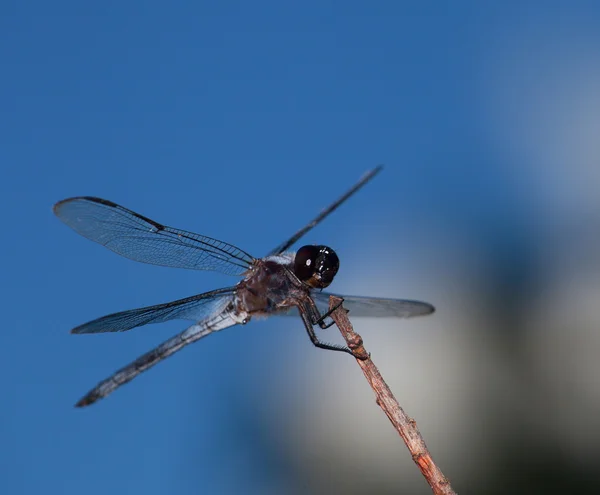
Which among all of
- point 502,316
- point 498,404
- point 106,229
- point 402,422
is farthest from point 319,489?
point 402,422

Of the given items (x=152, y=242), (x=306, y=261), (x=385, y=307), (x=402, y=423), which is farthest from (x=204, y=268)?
(x=402, y=423)

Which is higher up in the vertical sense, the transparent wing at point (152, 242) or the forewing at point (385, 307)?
the transparent wing at point (152, 242)

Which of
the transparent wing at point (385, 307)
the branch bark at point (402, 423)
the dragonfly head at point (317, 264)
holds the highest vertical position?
the dragonfly head at point (317, 264)

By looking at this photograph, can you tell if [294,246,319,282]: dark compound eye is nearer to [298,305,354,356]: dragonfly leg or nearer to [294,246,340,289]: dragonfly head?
[294,246,340,289]: dragonfly head

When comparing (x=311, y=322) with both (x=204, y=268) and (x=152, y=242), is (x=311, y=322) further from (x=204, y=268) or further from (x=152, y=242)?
(x=152, y=242)

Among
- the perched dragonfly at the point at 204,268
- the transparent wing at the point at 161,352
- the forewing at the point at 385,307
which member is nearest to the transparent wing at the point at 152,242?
the perched dragonfly at the point at 204,268

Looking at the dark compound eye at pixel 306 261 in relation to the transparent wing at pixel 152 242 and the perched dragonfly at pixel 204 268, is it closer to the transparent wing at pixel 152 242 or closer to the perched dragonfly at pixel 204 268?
the perched dragonfly at pixel 204 268

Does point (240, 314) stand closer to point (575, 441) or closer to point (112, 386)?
point (112, 386)

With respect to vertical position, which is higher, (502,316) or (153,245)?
(153,245)
